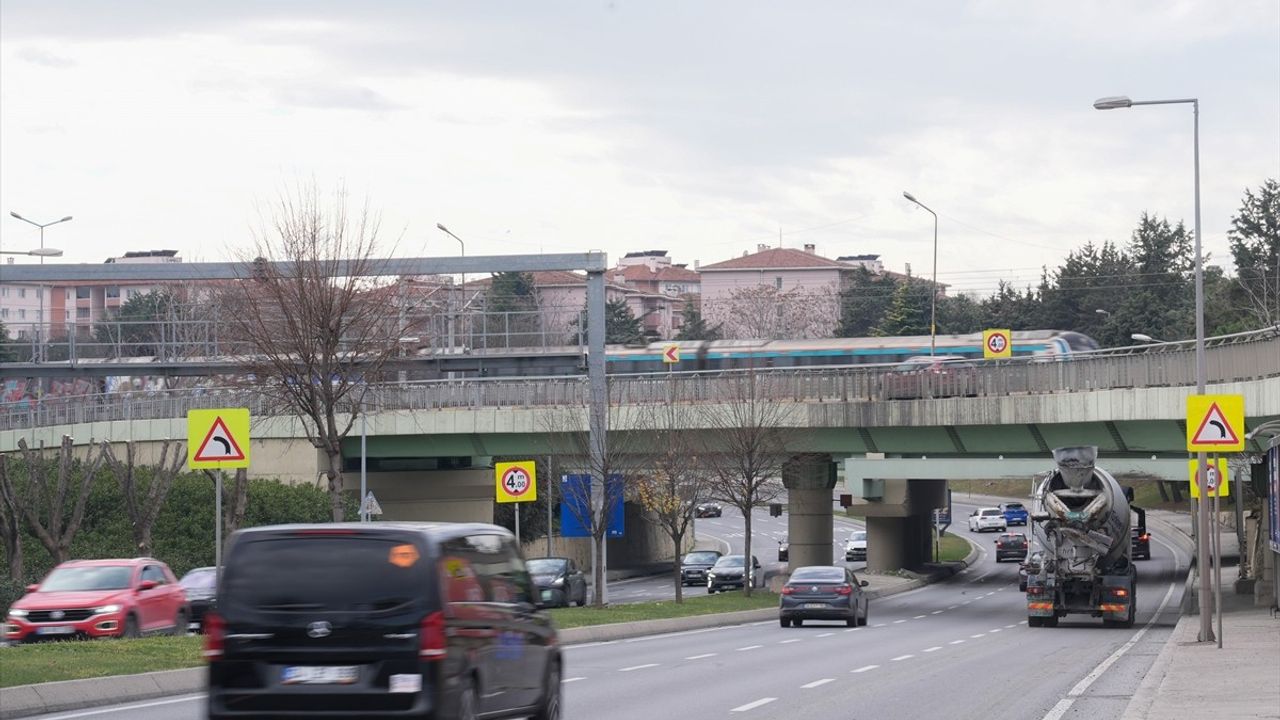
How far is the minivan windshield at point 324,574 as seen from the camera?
10836mm

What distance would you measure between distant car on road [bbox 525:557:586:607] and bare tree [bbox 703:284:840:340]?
82.2m

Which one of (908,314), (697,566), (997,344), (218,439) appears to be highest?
(908,314)

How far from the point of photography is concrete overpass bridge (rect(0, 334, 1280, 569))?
40125mm

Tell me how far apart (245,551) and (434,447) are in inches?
1695

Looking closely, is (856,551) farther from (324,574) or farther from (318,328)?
(324,574)

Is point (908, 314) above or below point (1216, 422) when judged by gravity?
above

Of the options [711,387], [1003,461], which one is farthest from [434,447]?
[1003,461]

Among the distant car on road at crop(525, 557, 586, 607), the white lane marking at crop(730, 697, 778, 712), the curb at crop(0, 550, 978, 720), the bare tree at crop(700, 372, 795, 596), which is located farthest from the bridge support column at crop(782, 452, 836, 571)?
the curb at crop(0, 550, 978, 720)

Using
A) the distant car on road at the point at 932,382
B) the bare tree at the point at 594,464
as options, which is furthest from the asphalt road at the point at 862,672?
the distant car on road at the point at 932,382

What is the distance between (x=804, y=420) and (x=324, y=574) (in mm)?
38398

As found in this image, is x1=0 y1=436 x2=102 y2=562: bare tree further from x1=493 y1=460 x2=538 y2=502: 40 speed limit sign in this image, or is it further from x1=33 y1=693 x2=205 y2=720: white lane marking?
x1=33 y1=693 x2=205 y2=720: white lane marking

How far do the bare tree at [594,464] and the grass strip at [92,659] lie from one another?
1763 centimetres

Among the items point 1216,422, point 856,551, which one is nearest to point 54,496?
point 1216,422

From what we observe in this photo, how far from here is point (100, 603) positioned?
23891mm
